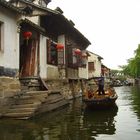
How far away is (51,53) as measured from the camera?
22.3 meters

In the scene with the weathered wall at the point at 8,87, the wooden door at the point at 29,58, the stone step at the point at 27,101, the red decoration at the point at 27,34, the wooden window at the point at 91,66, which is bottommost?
the stone step at the point at 27,101

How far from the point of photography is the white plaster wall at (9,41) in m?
14.7

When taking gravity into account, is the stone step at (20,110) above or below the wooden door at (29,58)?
below

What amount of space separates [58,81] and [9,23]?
797 cm

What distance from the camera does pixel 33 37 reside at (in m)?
18.7

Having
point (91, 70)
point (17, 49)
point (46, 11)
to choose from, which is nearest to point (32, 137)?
point (17, 49)

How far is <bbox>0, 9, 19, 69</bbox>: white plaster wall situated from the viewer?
48.1 feet

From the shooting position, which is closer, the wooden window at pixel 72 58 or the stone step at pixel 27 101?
the stone step at pixel 27 101

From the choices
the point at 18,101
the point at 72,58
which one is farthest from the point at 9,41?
the point at 72,58

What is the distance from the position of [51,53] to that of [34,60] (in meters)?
3.66

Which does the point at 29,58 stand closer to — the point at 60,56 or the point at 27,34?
the point at 27,34

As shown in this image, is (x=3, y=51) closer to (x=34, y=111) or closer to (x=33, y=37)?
(x=34, y=111)

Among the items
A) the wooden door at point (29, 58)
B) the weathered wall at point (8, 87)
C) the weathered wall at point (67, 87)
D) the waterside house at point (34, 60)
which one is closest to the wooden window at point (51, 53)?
the waterside house at point (34, 60)

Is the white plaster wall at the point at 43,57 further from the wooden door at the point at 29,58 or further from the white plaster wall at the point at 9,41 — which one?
the white plaster wall at the point at 9,41
